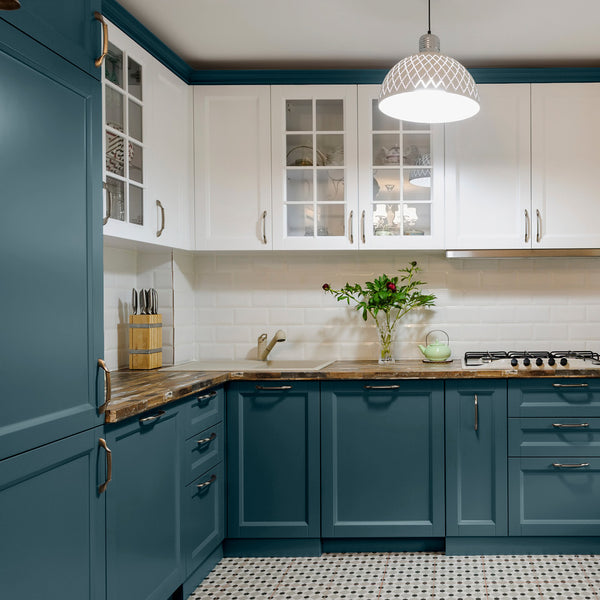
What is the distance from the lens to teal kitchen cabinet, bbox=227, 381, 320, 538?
2936mm

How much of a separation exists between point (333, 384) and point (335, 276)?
827 mm

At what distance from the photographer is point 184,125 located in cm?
318

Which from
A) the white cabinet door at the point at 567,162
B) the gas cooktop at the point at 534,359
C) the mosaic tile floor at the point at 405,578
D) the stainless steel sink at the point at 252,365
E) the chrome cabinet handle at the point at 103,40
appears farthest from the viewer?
the white cabinet door at the point at 567,162

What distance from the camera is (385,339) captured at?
348cm

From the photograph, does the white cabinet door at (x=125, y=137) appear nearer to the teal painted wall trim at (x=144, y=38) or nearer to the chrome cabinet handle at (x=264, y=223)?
the teal painted wall trim at (x=144, y=38)

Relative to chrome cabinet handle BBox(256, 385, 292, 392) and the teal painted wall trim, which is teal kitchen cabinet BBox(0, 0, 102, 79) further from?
chrome cabinet handle BBox(256, 385, 292, 392)

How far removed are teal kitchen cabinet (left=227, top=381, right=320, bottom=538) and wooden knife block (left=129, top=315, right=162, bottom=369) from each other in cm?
47

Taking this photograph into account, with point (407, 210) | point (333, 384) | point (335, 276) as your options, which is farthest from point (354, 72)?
point (333, 384)

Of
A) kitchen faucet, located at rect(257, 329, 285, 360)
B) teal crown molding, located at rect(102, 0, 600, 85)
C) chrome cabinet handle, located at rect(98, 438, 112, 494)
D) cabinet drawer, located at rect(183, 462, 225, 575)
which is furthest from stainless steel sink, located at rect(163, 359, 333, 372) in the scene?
teal crown molding, located at rect(102, 0, 600, 85)

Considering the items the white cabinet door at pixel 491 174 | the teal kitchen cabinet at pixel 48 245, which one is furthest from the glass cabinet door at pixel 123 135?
the white cabinet door at pixel 491 174

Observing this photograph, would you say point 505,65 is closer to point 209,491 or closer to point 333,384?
point 333,384

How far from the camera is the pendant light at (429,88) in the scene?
83.9 inches

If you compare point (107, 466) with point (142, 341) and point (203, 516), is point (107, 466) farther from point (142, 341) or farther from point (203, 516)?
point (142, 341)

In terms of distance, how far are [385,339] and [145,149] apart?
5.54ft
